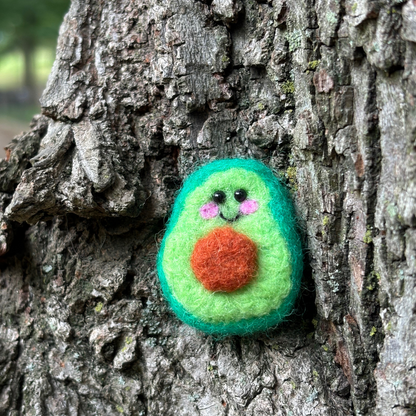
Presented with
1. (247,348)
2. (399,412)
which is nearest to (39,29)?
(247,348)

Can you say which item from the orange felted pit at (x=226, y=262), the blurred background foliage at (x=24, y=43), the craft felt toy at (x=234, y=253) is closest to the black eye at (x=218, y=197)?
the craft felt toy at (x=234, y=253)

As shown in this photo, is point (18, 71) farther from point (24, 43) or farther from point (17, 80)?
point (24, 43)

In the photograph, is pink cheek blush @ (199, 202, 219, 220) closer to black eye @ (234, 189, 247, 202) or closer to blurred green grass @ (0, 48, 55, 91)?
black eye @ (234, 189, 247, 202)

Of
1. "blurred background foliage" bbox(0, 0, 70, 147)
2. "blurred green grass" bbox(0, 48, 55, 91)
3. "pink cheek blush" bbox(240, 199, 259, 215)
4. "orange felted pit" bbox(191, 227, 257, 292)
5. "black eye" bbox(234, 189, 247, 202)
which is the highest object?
"blurred green grass" bbox(0, 48, 55, 91)

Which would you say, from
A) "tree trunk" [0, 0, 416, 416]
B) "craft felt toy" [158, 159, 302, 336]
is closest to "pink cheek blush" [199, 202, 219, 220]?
"craft felt toy" [158, 159, 302, 336]

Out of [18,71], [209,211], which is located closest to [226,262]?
[209,211]

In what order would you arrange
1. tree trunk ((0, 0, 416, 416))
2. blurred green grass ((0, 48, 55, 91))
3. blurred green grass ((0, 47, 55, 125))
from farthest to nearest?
blurred green grass ((0, 48, 55, 91)), blurred green grass ((0, 47, 55, 125)), tree trunk ((0, 0, 416, 416))

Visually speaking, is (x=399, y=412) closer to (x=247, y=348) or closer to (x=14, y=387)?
(x=247, y=348)

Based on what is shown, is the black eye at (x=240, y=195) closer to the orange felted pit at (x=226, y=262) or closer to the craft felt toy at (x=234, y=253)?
the craft felt toy at (x=234, y=253)
